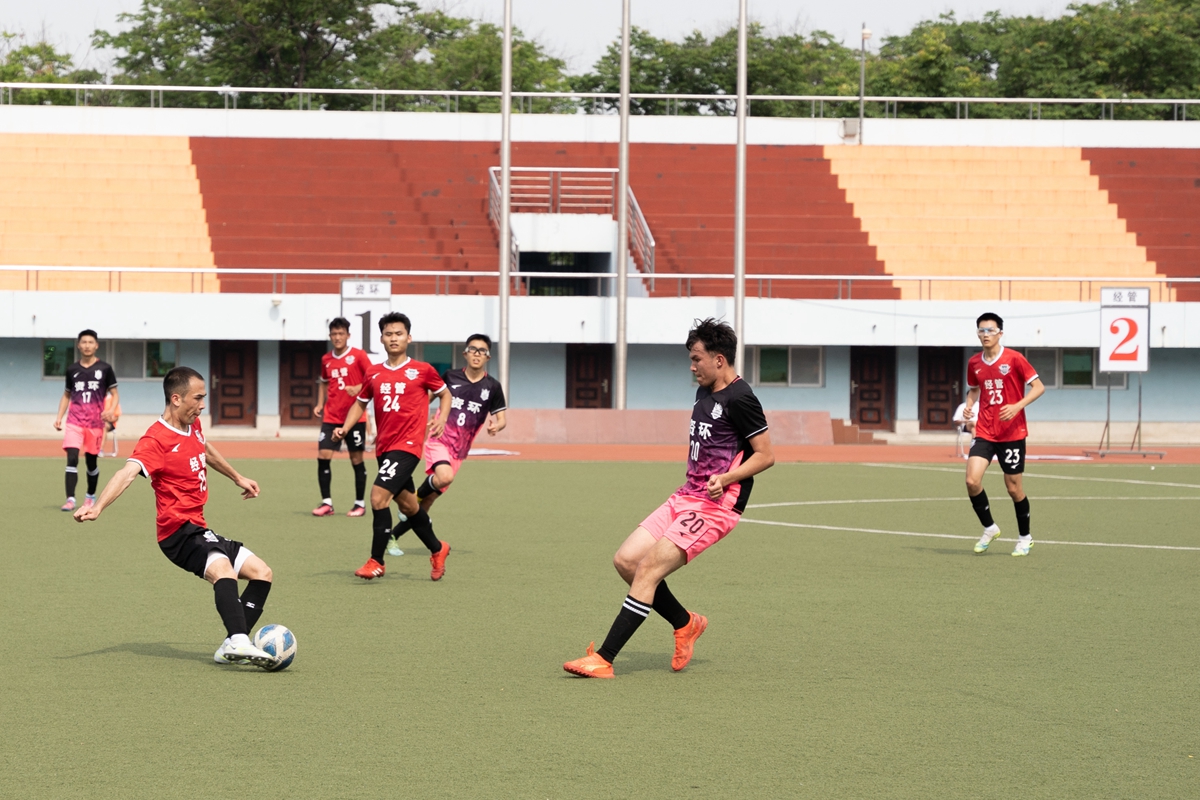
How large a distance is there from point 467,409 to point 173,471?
17.5 ft

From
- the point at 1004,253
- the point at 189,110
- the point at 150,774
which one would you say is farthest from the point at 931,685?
the point at 189,110

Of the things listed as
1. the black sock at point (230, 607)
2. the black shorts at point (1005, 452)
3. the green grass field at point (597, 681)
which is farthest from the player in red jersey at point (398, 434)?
the black shorts at point (1005, 452)

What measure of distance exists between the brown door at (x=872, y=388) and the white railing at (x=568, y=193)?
662cm

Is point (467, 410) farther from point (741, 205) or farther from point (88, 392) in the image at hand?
point (741, 205)

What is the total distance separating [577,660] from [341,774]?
2408 mm

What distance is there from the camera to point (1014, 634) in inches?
380

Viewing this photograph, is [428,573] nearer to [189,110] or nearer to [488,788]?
[488,788]

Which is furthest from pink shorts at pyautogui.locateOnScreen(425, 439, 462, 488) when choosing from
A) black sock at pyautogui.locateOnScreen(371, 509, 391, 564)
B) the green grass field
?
black sock at pyautogui.locateOnScreen(371, 509, 391, 564)

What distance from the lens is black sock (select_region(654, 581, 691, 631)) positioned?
8438 millimetres

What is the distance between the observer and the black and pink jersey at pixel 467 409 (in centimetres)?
1352

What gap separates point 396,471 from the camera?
11859 millimetres

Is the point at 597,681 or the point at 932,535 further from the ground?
the point at 597,681

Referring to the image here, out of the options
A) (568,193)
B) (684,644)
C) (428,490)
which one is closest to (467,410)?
(428,490)

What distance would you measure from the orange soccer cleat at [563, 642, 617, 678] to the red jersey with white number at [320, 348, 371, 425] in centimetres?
896
